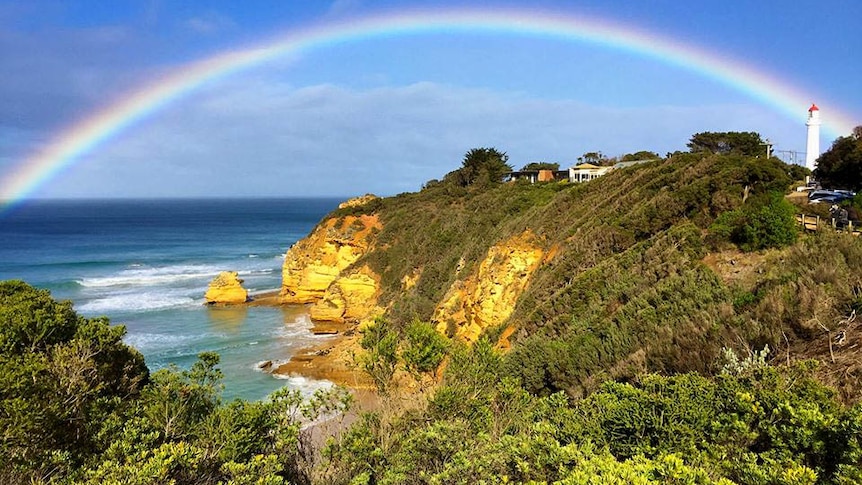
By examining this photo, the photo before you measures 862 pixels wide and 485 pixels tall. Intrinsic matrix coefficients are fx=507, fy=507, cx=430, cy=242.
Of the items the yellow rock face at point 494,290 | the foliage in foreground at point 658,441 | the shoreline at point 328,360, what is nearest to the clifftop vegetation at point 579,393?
the foliage in foreground at point 658,441

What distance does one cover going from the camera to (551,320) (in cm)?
1656

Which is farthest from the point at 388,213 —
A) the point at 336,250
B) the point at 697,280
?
the point at 697,280

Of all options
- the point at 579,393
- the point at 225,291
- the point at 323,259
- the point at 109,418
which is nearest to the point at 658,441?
the point at 579,393

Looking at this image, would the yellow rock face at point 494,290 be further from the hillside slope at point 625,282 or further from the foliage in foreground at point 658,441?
the foliage in foreground at point 658,441

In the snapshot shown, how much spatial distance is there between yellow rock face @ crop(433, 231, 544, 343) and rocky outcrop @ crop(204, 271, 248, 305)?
1056 inches

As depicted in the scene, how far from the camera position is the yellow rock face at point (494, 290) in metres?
24.2

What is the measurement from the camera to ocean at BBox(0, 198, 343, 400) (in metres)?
32.0

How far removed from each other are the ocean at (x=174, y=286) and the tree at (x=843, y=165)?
104 ft

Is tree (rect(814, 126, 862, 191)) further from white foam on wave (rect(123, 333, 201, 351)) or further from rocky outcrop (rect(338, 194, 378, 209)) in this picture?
white foam on wave (rect(123, 333, 201, 351))

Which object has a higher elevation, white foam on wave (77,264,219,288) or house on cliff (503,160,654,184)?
house on cliff (503,160,654,184)

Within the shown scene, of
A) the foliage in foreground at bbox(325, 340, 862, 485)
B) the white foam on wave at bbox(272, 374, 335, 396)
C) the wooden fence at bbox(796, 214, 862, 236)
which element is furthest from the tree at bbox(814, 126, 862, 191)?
the white foam on wave at bbox(272, 374, 335, 396)

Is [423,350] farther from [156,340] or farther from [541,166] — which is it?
[541,166]

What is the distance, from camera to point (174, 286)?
5566cm

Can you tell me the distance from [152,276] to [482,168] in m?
42.2
